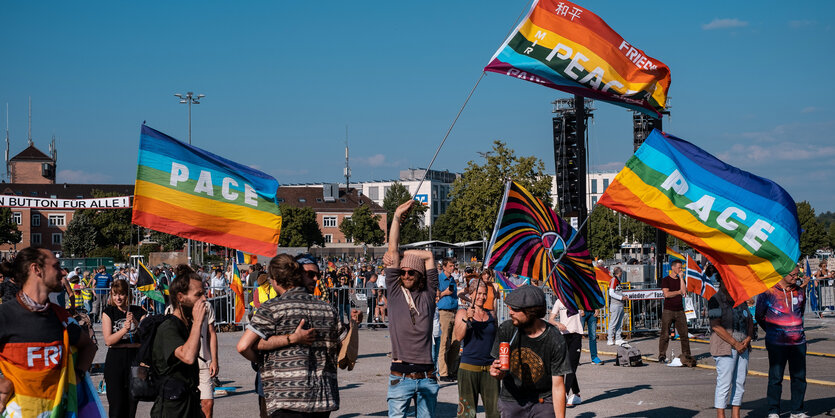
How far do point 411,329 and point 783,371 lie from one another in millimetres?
4996

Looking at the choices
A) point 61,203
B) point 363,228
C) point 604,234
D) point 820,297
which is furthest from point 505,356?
point 363,228

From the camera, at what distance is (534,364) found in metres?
5.83

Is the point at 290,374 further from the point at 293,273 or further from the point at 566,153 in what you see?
the point at 566,153

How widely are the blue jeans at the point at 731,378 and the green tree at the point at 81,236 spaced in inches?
3636

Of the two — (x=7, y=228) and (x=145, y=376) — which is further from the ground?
(x=7, y=228)

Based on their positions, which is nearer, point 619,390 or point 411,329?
point 411,329

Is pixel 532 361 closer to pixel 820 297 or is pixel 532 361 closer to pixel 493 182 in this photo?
pixel 820 297

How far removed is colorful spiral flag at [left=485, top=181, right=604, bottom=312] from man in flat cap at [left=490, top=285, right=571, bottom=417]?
395cm

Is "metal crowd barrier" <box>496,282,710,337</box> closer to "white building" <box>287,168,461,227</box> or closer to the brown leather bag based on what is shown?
the brown leather bag

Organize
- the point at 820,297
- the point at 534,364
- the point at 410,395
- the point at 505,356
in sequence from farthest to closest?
the point at 820,297 < the point at 410,395 < the point at 534,364 < the point at 505,356

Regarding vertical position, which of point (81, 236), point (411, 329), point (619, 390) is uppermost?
point (81, 236)

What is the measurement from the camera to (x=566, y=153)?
2592cm

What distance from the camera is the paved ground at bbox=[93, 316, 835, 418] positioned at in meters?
10.4

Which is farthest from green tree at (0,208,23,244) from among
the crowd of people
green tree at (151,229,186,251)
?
the crowd of people
